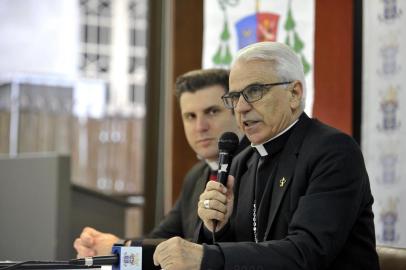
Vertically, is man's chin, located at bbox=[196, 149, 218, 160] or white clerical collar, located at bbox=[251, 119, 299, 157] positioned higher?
white clerical collar, located at bbox=[251, 119, 299, 157]

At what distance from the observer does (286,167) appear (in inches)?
82.0

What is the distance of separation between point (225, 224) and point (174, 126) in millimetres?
2328

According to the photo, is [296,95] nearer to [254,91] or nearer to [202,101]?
[254,91]

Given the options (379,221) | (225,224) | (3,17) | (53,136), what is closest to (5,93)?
(53,136)

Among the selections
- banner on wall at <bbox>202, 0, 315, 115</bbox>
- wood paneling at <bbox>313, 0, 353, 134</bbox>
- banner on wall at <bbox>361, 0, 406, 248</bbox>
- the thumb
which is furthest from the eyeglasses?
banner on wall at <bbox>202, 0, 315, 115</bbox>

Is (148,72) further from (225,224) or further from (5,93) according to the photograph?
(5,93)

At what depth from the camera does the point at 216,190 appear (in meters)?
2.03

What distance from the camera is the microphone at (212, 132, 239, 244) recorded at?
207cm

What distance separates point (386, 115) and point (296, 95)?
57.2 inches

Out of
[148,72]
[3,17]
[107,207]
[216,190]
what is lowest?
[107,207]

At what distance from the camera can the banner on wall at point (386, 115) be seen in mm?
3398

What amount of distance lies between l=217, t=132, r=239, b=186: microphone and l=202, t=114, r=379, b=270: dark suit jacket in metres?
0.15

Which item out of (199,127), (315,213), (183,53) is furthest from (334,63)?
(315,213)

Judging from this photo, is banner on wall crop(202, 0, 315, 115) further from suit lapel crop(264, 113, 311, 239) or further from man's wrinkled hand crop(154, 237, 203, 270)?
man's wrinkled hand crop(154, 237, 203, 270)
